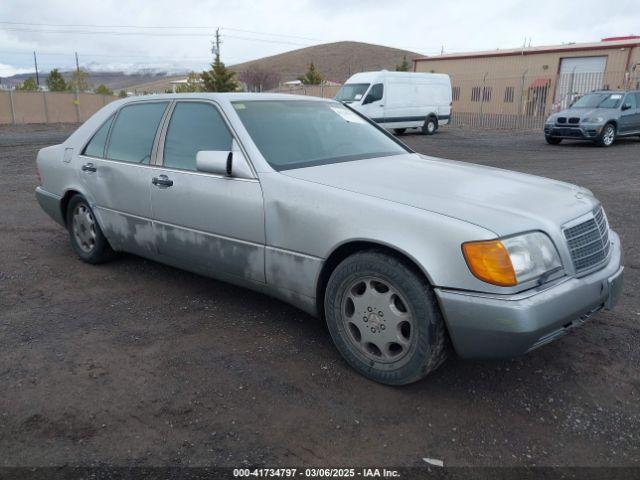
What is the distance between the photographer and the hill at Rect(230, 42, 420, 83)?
415ft

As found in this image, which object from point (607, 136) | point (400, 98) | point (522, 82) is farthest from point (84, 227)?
point (522, 82)

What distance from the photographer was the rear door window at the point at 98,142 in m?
4.76

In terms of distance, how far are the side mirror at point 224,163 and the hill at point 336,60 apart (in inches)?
4744

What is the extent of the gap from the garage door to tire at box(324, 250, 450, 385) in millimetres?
25128

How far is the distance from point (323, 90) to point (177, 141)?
3376 cm

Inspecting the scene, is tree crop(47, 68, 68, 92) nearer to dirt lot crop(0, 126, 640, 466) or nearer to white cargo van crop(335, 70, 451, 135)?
white cargo van crop(335, 70, 451, 135)

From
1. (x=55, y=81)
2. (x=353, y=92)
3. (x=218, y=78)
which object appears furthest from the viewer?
(x=55, y=81)

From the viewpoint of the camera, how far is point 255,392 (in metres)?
2.98

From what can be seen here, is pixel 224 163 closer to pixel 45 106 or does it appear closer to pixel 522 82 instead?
pixel 522 82

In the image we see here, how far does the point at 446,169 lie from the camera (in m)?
3.71

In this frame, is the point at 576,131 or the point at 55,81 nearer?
the point at 576,131

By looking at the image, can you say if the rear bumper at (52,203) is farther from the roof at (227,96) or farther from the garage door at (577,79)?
the garage door at (577,79)

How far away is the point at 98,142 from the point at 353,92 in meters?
16.8

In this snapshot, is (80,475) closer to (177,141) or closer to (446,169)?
(177,141)
